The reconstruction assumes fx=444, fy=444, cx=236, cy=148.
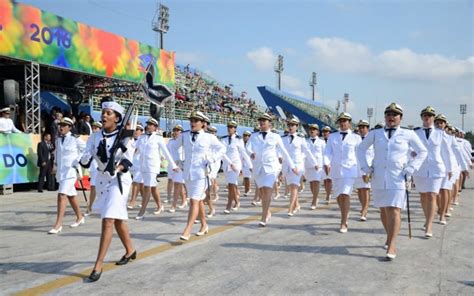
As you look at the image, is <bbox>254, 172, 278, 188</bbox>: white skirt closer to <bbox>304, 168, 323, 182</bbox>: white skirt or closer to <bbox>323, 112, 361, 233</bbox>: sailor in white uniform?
<bbox>323, 112, 361, 233</bbox>: sailor in white uniform

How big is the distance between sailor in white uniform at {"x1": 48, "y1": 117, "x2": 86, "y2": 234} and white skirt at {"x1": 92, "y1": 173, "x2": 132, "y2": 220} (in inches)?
102

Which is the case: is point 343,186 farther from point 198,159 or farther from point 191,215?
point 191,215

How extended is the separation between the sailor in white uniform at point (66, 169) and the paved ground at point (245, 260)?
1.20 feet

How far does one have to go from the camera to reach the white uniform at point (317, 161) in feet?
36.9

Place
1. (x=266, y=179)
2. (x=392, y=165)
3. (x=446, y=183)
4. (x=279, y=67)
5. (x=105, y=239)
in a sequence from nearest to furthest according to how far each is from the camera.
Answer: (x=105, y=239)
(x=392, y=165)
(x=266, y=179)
(x=446, y=183)
(x=279, y=67)

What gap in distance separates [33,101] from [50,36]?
8.27 feet

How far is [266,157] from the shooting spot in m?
8.37

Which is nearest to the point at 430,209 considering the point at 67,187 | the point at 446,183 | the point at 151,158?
the point at 446,183

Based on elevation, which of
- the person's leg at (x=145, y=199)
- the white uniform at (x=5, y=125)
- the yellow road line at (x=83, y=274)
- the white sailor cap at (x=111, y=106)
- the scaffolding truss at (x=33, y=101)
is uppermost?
the scaffolding truss at (x=33, y=101)

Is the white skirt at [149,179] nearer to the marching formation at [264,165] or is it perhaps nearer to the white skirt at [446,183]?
the marching formation at [264,165]

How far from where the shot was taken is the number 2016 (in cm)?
1573

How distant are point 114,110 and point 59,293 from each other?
6.94 ft

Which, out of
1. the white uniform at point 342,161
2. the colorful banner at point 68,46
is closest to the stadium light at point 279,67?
the colorful banner at point 68,46

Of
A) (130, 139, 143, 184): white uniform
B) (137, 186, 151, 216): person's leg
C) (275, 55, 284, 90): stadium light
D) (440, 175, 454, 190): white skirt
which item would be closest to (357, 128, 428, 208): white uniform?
(440, 175, 454, 190): white skirt
